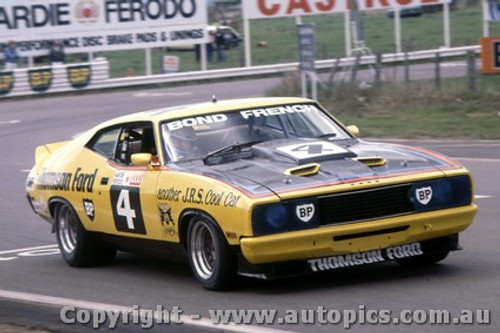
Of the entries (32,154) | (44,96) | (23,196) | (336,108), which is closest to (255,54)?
(44,96)

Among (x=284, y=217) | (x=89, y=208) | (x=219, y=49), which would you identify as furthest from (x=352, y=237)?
(x=219, y=49)

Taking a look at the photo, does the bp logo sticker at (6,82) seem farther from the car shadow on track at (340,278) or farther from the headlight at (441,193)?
the headlight at (441,193)

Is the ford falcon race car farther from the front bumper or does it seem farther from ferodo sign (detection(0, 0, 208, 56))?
ferodo sign (detection(0, 0, 208, 56))

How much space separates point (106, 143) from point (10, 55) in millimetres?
28238

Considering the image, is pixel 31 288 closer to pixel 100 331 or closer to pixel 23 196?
pixel 100 331

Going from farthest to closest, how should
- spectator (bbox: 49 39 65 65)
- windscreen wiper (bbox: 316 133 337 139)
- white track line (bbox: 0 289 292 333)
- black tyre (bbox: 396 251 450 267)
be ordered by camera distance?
spectator (bbox: 49 39 65 65)
windscreen wiper (bbox: 316 133 337 139)
black tyre (bbox: 396 251 450 267)
white track line (bbox: 0 289 292 333)

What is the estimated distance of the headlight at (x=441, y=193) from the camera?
8.29 meters

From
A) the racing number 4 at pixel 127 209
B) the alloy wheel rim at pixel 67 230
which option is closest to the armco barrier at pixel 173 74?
the alloy wheel rim at pixel 67 230

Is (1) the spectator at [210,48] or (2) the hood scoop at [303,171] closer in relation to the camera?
(2) the hood scoop at [303,171]

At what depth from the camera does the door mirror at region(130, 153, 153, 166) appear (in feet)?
29.5

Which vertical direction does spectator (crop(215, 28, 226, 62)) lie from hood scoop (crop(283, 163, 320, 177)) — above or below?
below

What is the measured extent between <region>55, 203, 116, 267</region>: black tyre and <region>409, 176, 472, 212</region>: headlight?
3.02 m

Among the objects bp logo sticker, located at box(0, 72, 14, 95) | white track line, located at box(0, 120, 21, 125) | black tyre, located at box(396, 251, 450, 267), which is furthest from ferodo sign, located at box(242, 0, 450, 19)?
black tyre, located at box(396, 251, 450, 267)

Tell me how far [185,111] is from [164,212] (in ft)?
3.68
